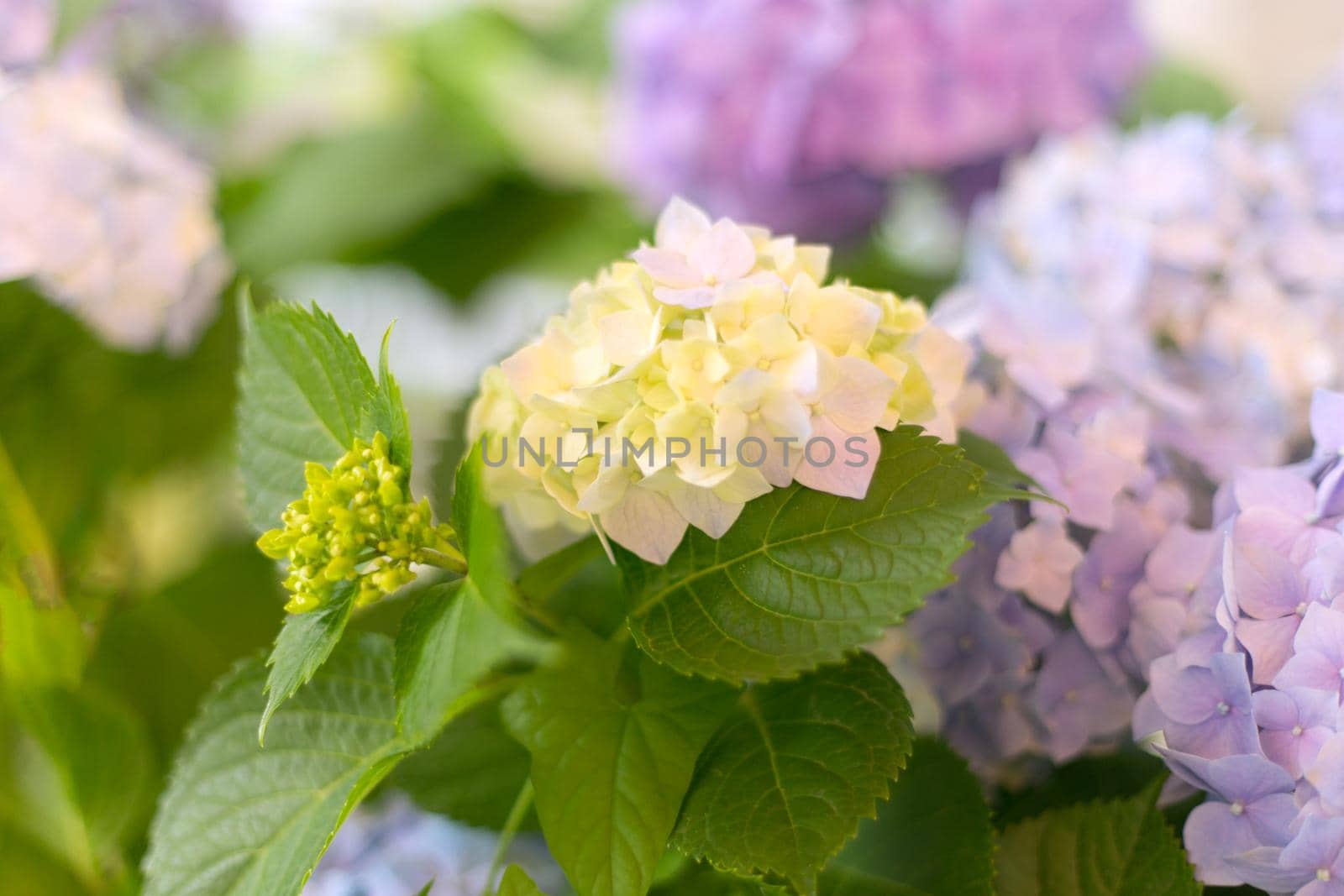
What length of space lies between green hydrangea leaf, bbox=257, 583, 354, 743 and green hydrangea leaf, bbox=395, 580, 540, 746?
17 millimetres

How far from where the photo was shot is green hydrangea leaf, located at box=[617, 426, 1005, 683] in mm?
260

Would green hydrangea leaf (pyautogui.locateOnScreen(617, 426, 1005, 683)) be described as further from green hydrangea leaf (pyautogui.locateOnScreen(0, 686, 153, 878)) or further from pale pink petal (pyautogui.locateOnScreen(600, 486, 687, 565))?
green hydrangea leaf (pyautogui.locateOnScreen(0, 686, 153, 878))

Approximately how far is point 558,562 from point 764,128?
415 millimetres

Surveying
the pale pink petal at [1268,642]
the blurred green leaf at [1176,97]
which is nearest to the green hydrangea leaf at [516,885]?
the pale pink petal at [1268,642]

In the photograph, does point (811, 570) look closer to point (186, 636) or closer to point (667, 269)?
point (667, 269)

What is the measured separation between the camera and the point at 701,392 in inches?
10.6

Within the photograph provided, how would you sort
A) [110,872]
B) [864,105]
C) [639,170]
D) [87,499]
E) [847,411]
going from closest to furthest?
[847,411], [110,872], [87,499], [864,105], [639,170]

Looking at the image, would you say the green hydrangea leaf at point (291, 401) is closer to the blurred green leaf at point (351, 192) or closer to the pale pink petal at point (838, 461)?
the pale pink petal at point (838, 461)

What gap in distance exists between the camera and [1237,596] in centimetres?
30

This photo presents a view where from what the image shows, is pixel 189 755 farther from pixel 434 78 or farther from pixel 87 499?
pixel 434 78

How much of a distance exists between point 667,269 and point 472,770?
0.18 metres

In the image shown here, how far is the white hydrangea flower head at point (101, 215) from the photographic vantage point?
0.41m

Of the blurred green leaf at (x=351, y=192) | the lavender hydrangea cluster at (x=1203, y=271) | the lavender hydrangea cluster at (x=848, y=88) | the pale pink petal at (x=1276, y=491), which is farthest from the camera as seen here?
the blurred green leaf at (x=351, y=192)

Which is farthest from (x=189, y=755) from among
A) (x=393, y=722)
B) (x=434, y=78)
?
(x=434, y=78)
